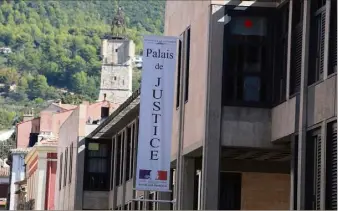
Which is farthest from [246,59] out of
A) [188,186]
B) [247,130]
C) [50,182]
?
[50,182]

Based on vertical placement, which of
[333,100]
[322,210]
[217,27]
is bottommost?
[322,210]

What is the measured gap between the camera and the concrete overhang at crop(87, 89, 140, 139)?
5000 cm

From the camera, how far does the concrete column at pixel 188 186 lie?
37.7 metres

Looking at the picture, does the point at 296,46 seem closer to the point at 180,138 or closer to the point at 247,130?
the point at 247,130

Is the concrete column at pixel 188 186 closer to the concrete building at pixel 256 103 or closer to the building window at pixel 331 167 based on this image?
the concrete building at pixel 256 103

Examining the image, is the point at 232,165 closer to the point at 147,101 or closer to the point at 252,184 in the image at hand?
the point at 252,184

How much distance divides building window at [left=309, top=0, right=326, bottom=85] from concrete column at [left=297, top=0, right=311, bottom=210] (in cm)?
10

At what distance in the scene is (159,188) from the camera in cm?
3400

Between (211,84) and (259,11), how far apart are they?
226 centimetres

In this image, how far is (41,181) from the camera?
7994 cm

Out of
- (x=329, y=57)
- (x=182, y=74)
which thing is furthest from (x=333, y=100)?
(x=182, y=74)

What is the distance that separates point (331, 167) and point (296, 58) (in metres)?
4.23

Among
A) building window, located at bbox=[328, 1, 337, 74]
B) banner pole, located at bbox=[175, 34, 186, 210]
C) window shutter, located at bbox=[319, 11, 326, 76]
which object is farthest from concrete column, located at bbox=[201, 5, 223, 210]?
building window, located at bbox=[328, 1, 337, 74]

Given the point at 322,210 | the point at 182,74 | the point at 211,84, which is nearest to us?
the point at 322,210
